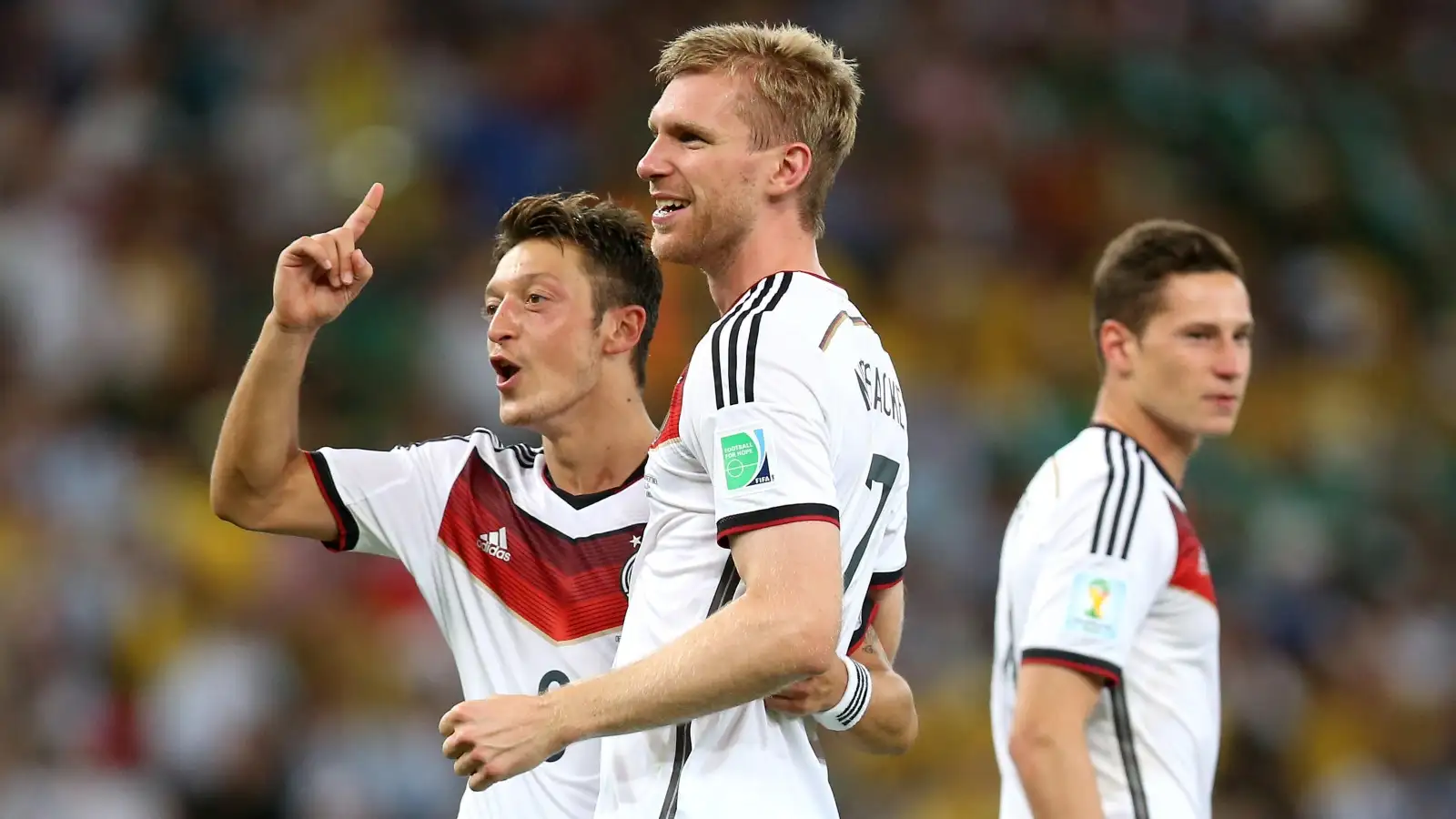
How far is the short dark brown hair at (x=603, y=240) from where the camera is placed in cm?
421

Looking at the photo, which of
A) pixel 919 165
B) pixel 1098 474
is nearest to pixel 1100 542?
pixel 1098 474

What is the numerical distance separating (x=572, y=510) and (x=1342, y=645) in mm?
7181

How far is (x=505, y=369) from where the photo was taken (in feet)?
13.5

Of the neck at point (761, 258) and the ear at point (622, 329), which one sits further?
the ear at point (622, 329)

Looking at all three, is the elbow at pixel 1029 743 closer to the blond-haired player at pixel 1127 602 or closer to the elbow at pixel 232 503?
the blond-haired player at pixel 1127 602

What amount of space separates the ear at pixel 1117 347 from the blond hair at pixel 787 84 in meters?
1.52

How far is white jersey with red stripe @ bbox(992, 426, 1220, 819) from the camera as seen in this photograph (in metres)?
4.25

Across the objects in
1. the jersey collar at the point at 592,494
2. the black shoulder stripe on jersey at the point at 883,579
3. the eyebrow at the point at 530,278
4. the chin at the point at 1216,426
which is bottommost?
the black shoulder stripe on jersey at the point at 883,579

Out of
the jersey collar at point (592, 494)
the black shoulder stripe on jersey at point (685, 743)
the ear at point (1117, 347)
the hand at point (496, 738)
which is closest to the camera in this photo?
the hand at point (496, 738)

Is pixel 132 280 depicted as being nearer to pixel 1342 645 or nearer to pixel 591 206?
pixel 591 206

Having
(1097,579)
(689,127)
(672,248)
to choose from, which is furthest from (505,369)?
(1097,579)

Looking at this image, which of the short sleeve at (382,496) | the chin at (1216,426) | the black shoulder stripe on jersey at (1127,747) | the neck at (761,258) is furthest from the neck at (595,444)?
the chin at (1216,426)

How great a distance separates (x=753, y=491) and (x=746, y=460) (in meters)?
0.06

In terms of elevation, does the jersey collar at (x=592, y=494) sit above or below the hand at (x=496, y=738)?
above
